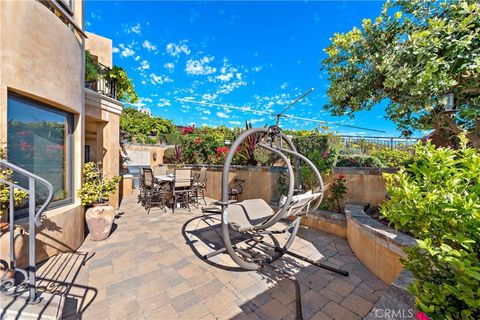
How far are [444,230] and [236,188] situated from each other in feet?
19.6

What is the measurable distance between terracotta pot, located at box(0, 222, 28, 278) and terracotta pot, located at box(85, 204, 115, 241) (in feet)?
3.71

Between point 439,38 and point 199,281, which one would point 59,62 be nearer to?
point 199,281

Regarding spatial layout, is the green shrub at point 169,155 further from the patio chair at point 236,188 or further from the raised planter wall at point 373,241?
the raised planter wall at point 373,241

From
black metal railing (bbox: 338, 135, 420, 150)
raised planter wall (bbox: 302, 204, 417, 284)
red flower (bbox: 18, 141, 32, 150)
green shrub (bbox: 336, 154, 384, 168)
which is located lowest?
raised planter wall (bbox: 302, 204, 417, 284)

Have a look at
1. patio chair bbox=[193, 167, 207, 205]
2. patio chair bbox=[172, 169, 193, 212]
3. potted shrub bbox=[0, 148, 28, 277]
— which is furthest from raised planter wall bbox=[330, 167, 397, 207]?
potted shrub bbox=[0, 148, 28, 277]

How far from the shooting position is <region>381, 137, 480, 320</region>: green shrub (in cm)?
109

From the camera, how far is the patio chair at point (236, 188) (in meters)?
6.69

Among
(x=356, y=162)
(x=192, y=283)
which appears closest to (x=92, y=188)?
(x=192, y=283)

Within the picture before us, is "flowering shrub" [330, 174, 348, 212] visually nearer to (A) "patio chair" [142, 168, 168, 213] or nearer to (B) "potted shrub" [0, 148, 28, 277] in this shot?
(A) "patio chair" [142, 168, 168, 213]

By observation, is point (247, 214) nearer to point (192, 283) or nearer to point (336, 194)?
point (192, 283)

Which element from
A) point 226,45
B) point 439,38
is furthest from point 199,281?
point 226,45

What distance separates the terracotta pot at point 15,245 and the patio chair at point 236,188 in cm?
478

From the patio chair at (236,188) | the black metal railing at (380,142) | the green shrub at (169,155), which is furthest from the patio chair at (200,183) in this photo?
the black metal railing at (380,142)

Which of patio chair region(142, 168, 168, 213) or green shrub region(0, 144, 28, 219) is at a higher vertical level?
green shrub region(0, 144, 28, 219)
